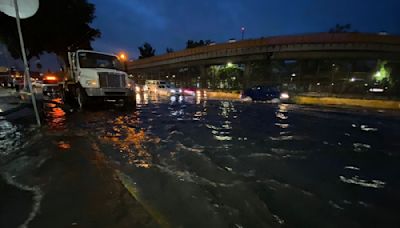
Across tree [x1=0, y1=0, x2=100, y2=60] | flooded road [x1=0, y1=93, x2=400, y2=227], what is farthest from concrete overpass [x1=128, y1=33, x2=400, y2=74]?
flooded road [x1=0, y1=93, x2=400, y2=227]

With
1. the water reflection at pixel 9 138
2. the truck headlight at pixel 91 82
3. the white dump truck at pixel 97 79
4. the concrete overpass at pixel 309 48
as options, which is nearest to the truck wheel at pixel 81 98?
the white dump truck at pixel 97 79

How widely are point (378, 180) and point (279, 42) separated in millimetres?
40281

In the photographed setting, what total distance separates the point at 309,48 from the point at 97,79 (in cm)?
3519

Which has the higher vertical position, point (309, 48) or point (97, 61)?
point (309, 48)

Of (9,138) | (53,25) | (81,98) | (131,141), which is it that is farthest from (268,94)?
(9,138)

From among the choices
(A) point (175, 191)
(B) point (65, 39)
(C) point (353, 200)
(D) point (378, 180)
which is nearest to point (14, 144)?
(A) point (175, 191)

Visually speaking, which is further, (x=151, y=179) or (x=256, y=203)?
(x=151, y=179)

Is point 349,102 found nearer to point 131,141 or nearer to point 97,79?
point 97,79

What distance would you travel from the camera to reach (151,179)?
436 centimetres

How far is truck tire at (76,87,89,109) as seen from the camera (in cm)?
1362

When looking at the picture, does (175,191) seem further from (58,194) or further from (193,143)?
(193,143)

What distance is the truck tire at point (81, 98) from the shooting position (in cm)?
1362

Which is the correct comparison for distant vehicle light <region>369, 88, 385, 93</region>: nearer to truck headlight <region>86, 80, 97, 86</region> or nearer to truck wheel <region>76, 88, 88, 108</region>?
truck headlight <region>86, 80, 97, 86</region>

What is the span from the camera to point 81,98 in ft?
45.6
